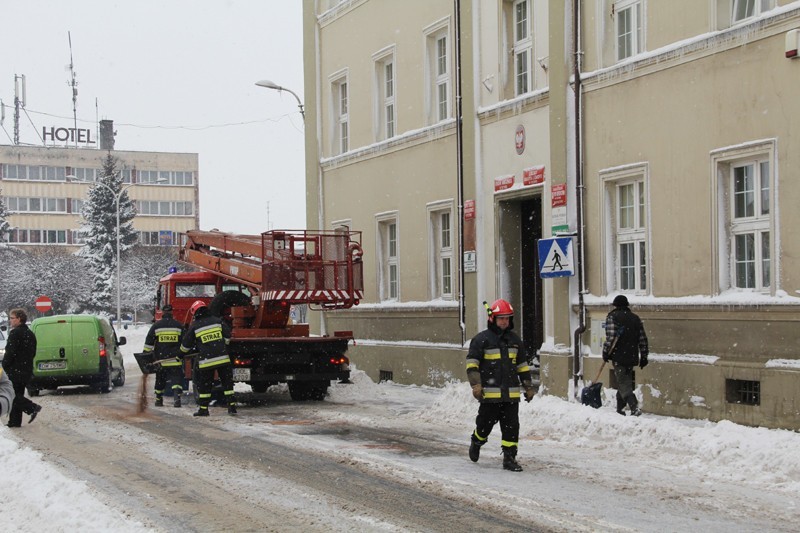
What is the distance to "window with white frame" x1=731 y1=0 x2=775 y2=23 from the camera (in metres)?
13.7

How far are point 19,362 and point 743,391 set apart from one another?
9611mm

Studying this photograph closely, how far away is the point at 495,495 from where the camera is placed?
30.0ft

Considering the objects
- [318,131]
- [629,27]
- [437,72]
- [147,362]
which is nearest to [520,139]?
[629,27]

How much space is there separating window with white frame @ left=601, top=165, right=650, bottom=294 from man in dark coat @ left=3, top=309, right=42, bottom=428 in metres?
8.44

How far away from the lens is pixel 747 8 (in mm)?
13945

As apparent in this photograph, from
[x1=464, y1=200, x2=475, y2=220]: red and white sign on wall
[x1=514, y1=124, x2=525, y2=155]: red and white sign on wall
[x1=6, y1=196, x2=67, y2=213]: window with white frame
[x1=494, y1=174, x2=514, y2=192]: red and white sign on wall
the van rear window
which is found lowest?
the van rear window

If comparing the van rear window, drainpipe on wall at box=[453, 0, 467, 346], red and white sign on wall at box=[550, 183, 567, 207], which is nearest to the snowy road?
red and white sign on wall at box=[550, 183, 567, 207]

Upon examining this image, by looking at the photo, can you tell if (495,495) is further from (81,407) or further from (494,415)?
(81,407)

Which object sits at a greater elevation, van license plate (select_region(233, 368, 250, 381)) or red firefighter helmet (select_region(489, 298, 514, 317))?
red firefighter helmet (select_region(489, 298, 514, 317))

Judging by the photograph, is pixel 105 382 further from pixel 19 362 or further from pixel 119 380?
pixel 19 362

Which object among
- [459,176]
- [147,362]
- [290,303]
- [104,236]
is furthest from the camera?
[104,236]

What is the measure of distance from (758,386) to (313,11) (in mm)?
17492

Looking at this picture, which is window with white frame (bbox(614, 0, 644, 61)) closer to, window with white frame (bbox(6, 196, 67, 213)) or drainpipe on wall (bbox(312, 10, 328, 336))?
drainpipe on wall (bbox(312, 10, 328, 336))

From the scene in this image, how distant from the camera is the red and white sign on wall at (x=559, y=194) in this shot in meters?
17.0
